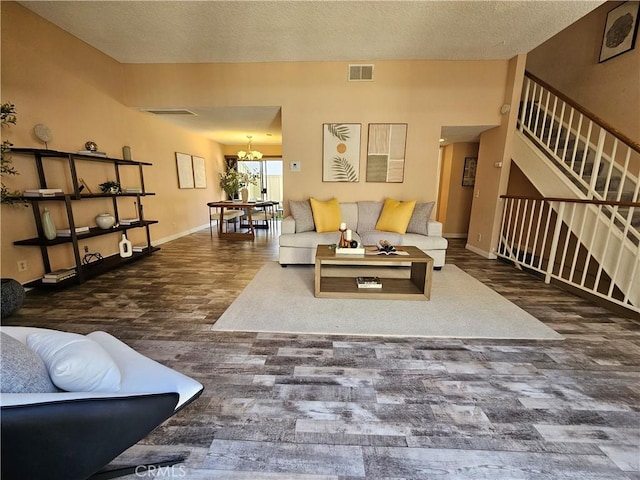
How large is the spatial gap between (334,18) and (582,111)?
122 inches

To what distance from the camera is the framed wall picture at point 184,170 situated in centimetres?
578

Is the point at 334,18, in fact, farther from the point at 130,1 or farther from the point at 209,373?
the point at 209,373

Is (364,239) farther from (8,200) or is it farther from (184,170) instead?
(184,170)

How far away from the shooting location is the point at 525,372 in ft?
5.51

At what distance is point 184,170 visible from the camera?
5.99 m

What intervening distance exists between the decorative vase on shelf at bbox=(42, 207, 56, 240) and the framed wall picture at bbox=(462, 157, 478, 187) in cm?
653

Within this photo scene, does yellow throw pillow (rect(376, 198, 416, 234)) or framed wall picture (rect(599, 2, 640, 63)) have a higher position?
framed wall picture (rect(599, 2, 640, 63))

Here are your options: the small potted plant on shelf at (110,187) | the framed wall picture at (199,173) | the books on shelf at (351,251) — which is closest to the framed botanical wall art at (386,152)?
the books on shelf at (351,251)

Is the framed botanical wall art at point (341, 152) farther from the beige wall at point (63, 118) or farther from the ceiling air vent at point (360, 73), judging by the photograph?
the beige wall at point (63, 118)

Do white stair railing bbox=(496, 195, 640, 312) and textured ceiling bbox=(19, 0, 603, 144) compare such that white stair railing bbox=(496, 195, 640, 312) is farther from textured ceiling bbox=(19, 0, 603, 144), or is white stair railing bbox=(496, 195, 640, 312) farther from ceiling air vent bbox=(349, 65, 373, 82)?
ceiling air vent bbox=(349, 65, 373, 82)

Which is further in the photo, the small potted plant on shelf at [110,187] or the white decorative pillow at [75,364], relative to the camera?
the small potted plant on shelf at [110,187]

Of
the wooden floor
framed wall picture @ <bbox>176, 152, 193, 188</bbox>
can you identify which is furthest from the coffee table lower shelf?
framed wall picture @ <bbox>176, 152, 193, 188</bbox>

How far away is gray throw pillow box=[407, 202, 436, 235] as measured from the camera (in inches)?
151

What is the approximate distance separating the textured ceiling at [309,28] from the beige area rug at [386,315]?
295 cm
